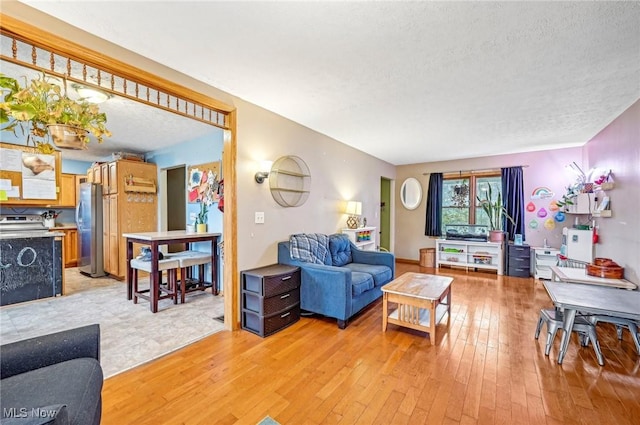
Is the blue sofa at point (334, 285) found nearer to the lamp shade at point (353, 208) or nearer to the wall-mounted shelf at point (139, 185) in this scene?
the lamp shade at point (353, 208)

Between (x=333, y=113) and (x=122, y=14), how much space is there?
2217 mm

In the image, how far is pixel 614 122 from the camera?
3592 millimetres

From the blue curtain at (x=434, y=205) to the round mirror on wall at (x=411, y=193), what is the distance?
0.29m

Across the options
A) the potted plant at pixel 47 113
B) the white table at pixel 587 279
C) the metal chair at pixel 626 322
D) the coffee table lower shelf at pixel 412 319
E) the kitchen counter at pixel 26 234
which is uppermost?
the potted plant at pixel 47 113

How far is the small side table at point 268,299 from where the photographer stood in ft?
9.02

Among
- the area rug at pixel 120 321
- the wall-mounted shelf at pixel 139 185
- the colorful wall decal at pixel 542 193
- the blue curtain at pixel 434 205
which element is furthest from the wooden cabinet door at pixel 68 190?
the colorful wall decal at pixel 542 193

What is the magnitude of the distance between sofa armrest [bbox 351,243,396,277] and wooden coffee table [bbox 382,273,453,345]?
814 millimetres

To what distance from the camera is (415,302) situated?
8.91ft

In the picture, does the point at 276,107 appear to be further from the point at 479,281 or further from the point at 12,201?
the point at 479,281

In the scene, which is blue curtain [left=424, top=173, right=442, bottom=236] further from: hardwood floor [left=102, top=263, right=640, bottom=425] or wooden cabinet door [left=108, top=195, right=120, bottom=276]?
wooden cabinet door [left=108, top=195, right=120, bottom=276]

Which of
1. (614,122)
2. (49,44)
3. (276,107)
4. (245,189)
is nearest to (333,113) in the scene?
(276,107)

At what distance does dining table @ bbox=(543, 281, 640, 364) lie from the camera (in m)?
2.04

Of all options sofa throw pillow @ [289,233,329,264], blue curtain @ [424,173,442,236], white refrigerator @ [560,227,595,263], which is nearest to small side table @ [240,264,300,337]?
sofa throw pillow @ [289,233,329,264]

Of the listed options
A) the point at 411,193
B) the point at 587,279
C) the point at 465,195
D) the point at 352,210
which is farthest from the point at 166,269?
the point at 465,195
